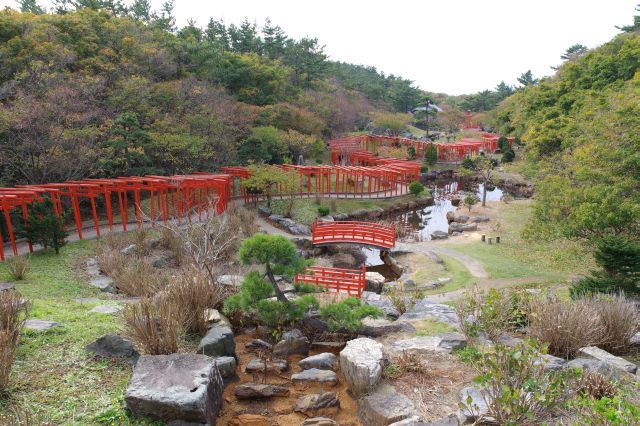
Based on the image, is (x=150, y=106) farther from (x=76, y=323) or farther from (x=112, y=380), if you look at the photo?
(x=112, y=380)

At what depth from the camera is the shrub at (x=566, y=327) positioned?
661 cm

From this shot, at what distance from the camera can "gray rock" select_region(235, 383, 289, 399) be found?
6242 millimetres

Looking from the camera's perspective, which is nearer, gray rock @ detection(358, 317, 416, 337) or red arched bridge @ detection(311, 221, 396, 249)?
gray rock @ detection(358, 317, 416, 337)

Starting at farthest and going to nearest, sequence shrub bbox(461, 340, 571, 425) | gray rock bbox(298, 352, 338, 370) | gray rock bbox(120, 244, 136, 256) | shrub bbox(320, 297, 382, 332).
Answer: gray rock bbox(120, 244, 136, 256) < shrub bbox(320, 297, 382, 332) < gray rock bbox(298, 352, 338, 370) < shrub bbox(461, 340, 571, 425)

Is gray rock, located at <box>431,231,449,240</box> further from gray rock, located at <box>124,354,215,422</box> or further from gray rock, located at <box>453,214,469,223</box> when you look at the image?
gray rock, located at <box>124,354,215,422</box>

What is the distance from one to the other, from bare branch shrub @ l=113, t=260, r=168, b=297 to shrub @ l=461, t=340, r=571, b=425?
788cm

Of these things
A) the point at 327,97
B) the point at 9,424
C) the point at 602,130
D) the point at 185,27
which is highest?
the point at 185,27

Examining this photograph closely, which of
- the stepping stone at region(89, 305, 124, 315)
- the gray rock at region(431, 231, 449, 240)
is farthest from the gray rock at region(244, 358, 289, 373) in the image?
the gray rock at region(431, 231, 449, 240)

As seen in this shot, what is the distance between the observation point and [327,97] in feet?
150

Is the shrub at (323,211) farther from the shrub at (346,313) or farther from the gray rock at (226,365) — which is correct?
the gray rock at (226,365)

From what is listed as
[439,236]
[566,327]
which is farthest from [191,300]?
[439,236]

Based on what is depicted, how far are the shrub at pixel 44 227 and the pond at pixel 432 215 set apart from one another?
12868mm

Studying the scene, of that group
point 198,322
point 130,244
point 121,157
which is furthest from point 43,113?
point 198,322

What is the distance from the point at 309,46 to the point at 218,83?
23705mm
